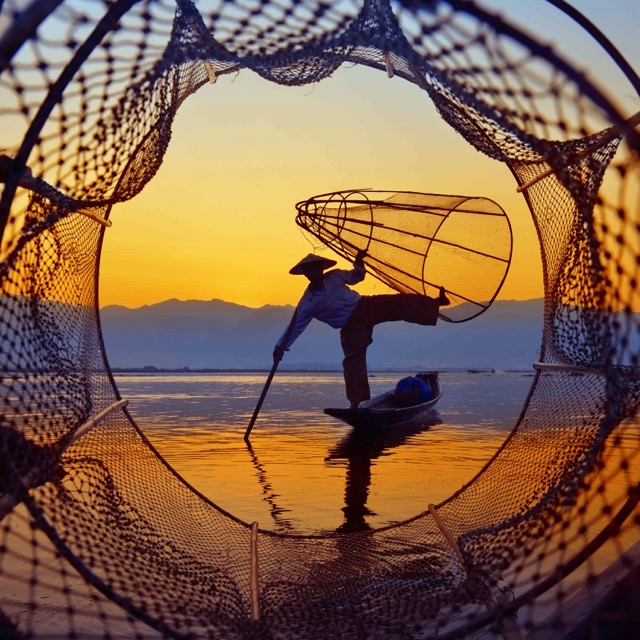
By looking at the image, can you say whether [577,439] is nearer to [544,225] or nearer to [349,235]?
[544,225]

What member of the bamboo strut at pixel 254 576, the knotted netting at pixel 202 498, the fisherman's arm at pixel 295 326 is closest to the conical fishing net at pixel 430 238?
the fisherman's arm at pixel 295 326

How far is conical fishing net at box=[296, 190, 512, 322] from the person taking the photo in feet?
27.1

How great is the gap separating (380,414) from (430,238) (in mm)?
2978

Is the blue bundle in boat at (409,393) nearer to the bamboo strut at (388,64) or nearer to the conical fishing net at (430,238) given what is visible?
the conical fishing net at (430,238)

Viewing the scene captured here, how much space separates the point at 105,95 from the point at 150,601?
83.0 inches

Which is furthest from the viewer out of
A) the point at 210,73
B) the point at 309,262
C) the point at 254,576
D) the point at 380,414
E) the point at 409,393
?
the point at 409,393

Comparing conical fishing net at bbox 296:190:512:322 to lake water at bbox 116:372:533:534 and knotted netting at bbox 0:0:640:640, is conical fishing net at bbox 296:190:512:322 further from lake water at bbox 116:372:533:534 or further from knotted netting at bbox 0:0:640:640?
knotted netting at bbox 0:0:640:640

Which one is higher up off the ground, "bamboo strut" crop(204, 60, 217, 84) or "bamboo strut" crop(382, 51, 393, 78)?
"bamboo strut" crop(382, 51, 393, 78)

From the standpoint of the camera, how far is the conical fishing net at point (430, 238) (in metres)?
8.27

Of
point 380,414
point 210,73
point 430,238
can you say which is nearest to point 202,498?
point 210,73

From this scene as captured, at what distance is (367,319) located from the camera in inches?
412

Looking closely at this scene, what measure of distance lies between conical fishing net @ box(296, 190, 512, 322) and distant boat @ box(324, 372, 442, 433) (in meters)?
2.11

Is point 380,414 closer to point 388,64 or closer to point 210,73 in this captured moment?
point 388,64

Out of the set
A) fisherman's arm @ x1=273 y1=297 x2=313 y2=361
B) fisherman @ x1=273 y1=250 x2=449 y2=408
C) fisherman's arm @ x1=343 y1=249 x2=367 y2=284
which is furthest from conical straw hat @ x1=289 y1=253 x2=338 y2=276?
fisherman's arm @ x1=273 y1=297 x2=313 y2=361
